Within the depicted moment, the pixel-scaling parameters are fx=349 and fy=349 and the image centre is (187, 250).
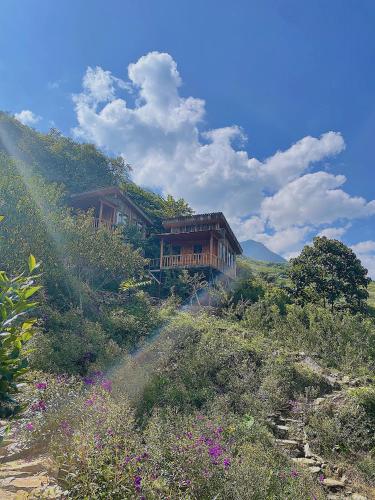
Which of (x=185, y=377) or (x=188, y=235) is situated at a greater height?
(x=188, y=235)

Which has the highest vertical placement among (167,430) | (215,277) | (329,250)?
(329,250)

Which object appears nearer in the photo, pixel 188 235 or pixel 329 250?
pixel 329 250

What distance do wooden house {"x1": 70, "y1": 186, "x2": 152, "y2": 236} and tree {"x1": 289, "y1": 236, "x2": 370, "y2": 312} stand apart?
1421cm

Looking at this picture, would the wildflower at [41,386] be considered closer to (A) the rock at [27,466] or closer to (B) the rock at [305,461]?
(A) the rock at [27,466]

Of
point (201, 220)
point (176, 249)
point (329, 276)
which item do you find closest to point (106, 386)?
point (329, 276)

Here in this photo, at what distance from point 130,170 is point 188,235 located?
2017 centimetres

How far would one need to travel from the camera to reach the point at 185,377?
865 cm

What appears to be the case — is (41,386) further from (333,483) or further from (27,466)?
(333,483)

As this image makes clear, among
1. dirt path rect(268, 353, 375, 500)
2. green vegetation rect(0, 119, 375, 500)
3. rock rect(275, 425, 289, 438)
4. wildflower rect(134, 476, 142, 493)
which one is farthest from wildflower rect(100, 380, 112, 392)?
rock rect(275, 425, 289, 438)

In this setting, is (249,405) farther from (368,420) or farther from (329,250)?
(329,250)

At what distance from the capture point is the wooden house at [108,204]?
2811cm

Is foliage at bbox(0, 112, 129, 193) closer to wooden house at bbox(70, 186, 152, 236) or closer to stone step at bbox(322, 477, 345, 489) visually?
wooden house at bbox(70, 186, 152, 236)

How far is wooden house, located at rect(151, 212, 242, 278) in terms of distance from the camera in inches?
936

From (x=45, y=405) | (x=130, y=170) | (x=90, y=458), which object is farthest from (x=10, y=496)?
(x=130, y=170)
